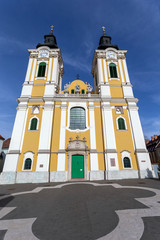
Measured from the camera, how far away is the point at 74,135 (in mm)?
15727

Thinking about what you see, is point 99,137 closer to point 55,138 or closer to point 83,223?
point 55,138

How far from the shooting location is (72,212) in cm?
478

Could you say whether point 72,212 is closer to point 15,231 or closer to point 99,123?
point 15,231

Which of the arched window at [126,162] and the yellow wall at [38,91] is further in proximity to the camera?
the yellow wall at [38,91]

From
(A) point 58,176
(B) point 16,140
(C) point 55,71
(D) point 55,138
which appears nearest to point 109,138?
(D) point 55,138

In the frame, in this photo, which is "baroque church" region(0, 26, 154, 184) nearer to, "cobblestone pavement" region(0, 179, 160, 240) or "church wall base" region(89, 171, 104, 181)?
"church wall base" region(89, 171, 104, 181)

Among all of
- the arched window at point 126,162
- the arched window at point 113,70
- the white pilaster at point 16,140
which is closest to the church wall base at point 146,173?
the arched window at point 126,162

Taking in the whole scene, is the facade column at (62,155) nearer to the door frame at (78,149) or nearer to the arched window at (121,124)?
the door frame at (78,149)

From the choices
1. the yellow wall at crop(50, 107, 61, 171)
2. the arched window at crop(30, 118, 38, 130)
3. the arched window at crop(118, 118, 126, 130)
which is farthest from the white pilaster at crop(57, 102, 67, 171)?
the arched window at crop(118, 118, 126, 130)

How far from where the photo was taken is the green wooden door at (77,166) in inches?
555

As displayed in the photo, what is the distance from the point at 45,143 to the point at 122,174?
10144 mm

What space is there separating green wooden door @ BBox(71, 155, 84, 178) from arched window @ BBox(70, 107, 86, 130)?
13.4ft

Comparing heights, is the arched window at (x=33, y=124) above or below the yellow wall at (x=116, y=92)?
below

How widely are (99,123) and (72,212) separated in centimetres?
1266
